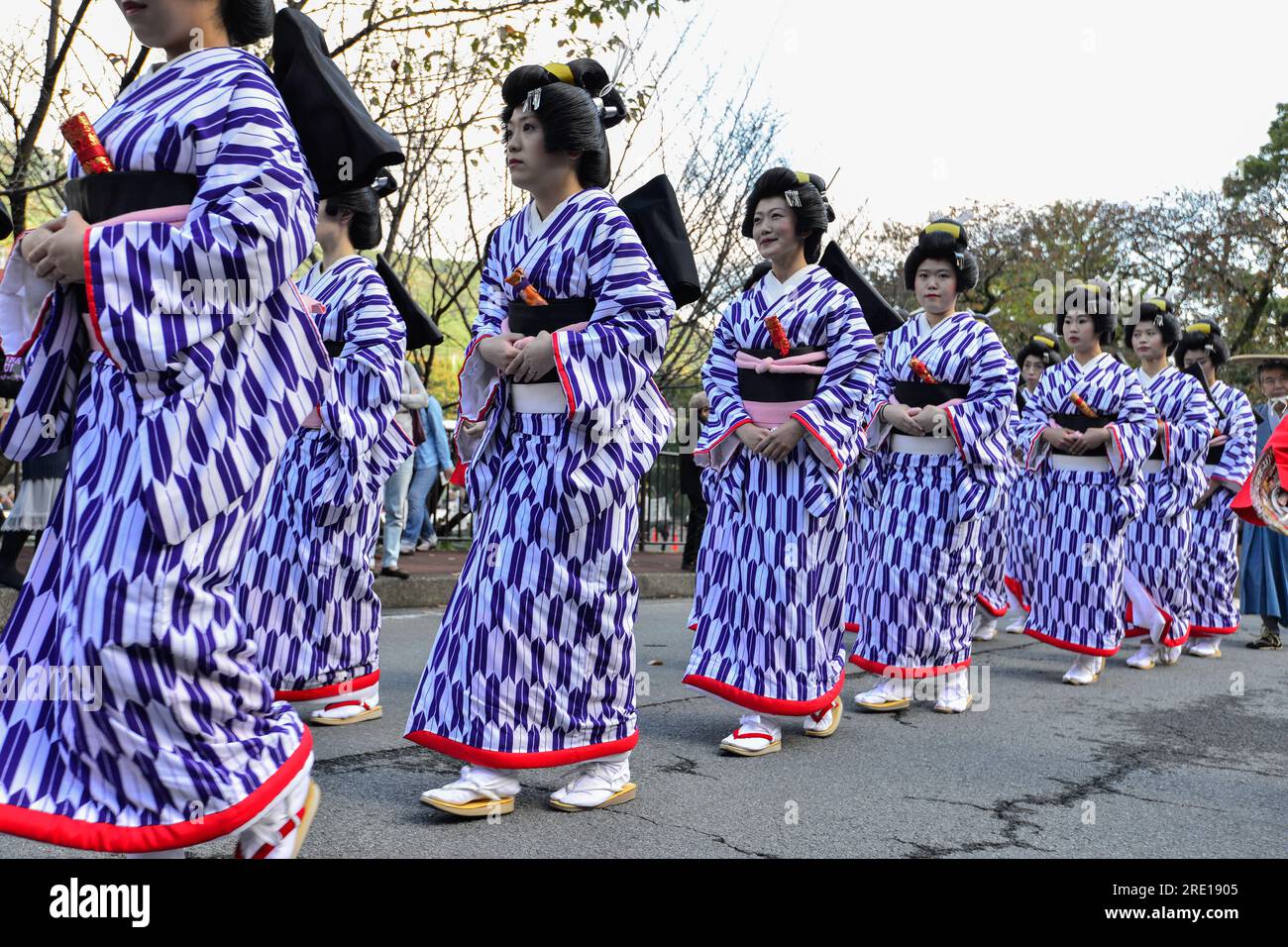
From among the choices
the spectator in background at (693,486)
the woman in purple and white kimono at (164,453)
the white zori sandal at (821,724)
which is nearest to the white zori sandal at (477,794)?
the woman in purple and white kimono at (164,453)

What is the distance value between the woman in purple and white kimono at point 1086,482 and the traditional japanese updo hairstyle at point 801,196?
8.83 feet

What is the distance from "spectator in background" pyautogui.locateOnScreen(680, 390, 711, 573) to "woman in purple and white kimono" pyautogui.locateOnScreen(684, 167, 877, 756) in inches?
69.6

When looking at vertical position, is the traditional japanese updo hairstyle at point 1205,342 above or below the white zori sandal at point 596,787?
above

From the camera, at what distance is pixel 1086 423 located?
731cm

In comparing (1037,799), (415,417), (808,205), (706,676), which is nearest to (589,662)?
(706,676)

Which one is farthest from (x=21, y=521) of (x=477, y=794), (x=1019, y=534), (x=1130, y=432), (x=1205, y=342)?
(x=1205, y=342)

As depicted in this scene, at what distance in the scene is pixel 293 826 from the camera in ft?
8.49

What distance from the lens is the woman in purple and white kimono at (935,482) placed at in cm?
586

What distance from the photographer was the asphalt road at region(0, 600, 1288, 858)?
3520 mm

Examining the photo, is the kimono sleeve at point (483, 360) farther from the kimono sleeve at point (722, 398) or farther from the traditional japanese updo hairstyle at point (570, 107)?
the kimono sleeve at point (722, 398)

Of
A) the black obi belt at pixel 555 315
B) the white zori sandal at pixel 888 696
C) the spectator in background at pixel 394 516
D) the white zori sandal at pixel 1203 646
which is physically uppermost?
the black obi belt at pixel 555 315

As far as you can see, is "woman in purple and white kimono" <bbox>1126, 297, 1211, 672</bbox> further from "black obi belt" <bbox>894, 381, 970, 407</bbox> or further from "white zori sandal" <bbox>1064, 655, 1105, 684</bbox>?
"black obi belt" <bbox>894, 381, 970, 407</bbox>

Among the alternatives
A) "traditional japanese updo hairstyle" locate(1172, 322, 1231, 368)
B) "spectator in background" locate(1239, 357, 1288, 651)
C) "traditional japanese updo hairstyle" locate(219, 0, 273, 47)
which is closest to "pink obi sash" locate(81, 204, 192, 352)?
"traditional japanese updo hairstyle" locate(219, 0, 273, 47)

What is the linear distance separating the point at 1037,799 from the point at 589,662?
156 centimetres
